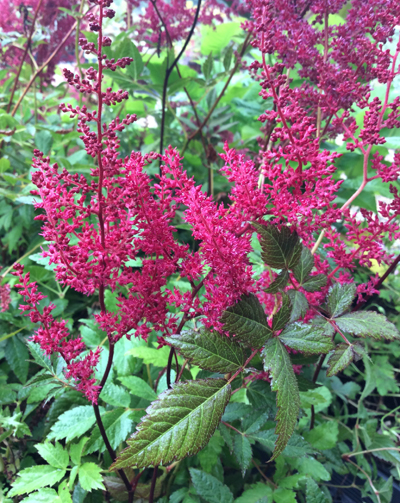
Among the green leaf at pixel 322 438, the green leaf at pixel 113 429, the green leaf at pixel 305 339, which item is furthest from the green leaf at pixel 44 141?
the green leaf at pixel 322 438

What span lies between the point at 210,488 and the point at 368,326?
1.84 ft

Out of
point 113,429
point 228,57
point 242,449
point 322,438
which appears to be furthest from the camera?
point 228,57

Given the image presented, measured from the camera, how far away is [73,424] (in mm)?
880

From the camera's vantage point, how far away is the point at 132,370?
1.03 m

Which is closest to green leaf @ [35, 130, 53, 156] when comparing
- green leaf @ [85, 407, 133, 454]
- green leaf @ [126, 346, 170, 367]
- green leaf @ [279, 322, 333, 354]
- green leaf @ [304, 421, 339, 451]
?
green leaf @ [126, 346, 170, 367]

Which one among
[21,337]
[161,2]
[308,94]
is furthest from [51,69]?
[308,94]

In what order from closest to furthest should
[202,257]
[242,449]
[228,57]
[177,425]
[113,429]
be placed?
[177,425], [202,257], [242,449], [113,429], [228,57]

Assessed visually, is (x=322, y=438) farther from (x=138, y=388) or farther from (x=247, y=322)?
(x=247, y=322)

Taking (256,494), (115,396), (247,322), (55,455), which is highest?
(247,322)

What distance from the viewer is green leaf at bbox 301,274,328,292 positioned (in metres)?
0.65

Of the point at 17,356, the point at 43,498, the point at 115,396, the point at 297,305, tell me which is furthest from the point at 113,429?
the point at 297,305

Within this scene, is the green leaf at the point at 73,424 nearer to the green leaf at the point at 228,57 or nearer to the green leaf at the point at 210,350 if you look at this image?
the green leaf at the point at 210,350

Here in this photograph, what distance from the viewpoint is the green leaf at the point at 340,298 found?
2.20 ft

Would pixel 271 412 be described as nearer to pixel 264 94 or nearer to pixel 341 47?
pixel 264 94
